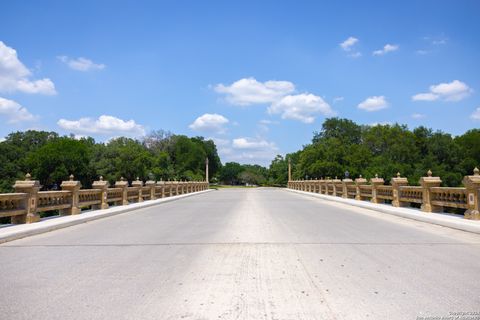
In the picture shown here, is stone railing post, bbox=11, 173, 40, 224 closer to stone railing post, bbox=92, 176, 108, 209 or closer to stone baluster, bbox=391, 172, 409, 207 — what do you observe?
stone railing post, bbox=92, 176, 108, 209

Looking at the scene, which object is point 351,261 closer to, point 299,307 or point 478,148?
point 299,307

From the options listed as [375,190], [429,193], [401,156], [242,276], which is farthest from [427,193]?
[401,156]

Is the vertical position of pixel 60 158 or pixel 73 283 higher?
pixel 60 158

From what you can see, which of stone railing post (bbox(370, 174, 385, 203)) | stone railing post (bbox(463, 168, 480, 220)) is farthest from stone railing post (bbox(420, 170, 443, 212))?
stone railing post (bbox(370, 174, 385, 203))

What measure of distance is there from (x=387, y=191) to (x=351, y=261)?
1643cm

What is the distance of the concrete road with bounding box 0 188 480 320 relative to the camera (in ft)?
17.0

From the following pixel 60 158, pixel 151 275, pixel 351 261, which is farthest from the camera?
pixel 60 158

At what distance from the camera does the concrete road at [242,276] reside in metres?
5.20

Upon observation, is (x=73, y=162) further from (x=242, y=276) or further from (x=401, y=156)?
(x=242, y=276)

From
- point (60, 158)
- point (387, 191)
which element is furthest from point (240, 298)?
point (60, 158)

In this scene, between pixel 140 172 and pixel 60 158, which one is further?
pixel 140 172

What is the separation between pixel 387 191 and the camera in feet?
76.4

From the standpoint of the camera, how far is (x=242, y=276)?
6.81m

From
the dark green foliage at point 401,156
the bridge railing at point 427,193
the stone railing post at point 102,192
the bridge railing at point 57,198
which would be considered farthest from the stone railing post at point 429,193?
the dark green foliage at point 401,156
